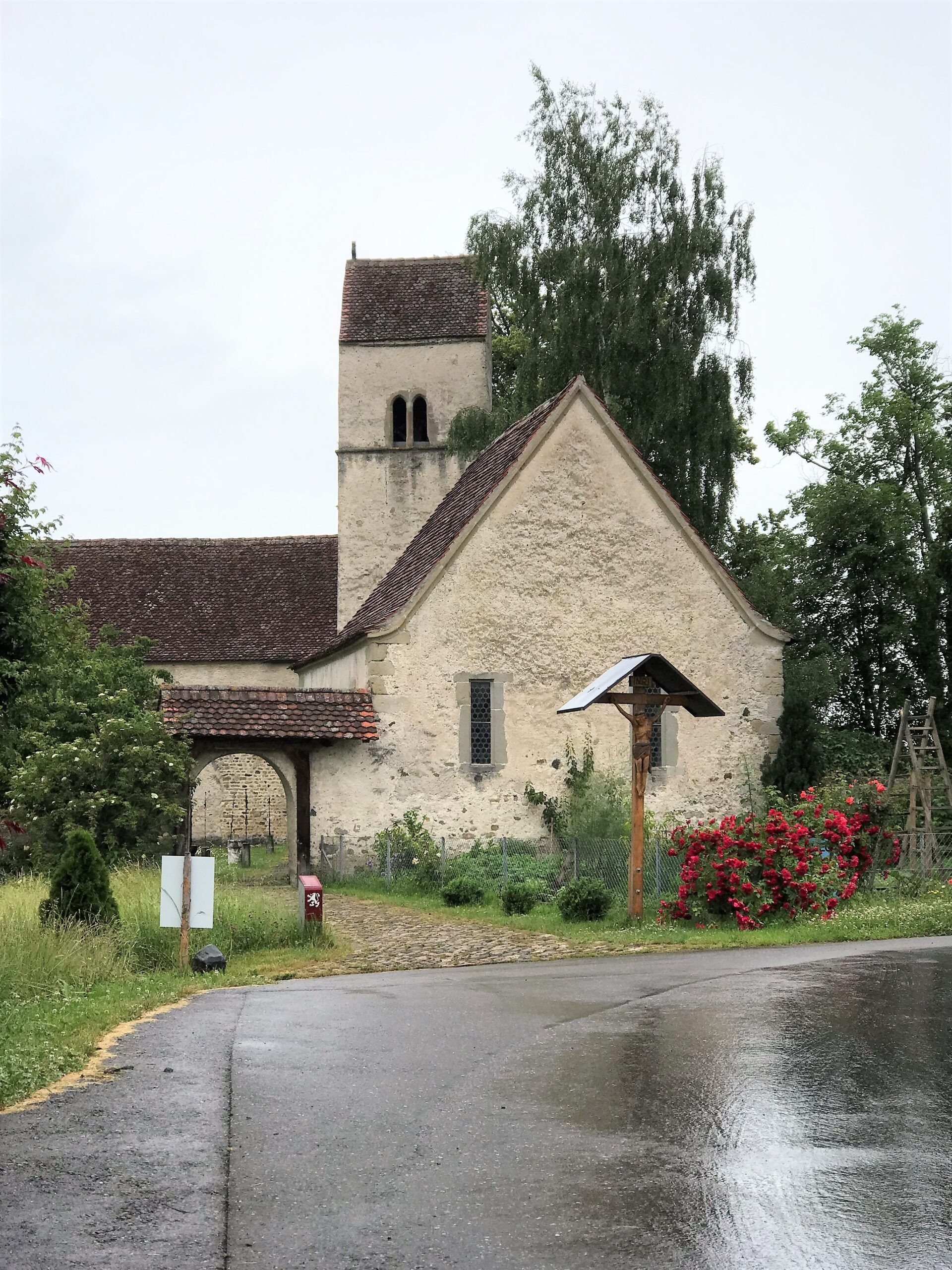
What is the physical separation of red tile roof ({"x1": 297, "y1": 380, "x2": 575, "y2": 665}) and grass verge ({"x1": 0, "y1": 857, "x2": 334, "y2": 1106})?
8346mm

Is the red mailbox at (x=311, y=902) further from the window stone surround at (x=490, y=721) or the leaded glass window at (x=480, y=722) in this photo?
the leaded glass window at (x=480, y=722)

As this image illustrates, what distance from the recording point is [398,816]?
948 inches

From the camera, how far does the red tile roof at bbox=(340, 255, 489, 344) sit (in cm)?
3666

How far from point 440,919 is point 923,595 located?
739 inches

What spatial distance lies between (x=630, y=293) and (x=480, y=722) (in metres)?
11.7

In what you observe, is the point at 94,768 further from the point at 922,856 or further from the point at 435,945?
the point at 922,856

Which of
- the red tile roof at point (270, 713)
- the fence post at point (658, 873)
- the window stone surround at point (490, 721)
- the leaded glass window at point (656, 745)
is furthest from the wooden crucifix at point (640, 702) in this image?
the leaded glass window at point (656, 745)

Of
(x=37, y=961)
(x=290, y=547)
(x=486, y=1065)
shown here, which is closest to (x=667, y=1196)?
(x=486, y=1065)

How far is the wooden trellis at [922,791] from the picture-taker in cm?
2009

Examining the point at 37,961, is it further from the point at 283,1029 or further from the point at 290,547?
the point at 290,547

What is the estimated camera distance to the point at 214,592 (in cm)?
3809

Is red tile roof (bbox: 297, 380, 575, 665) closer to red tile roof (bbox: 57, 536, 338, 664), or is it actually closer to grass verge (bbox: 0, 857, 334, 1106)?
red tile roof (bbox: 57, 536, 338, 664)

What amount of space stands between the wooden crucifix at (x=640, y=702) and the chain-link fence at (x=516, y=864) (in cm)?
88

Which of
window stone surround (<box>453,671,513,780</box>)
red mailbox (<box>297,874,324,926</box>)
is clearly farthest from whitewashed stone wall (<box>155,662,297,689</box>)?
red mailbox (<box>297,874,324,926</box>)
